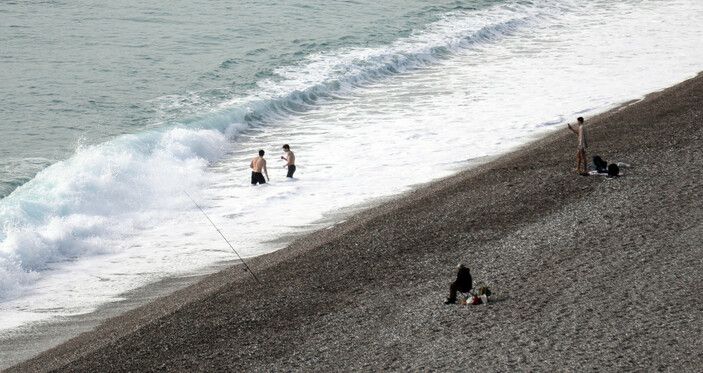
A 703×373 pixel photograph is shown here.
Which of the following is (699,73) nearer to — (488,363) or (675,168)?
(675,168)

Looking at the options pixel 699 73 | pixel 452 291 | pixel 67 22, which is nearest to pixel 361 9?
pixel 67 22

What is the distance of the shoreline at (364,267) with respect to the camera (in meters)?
15.6

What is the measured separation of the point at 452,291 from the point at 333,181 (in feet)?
31.1

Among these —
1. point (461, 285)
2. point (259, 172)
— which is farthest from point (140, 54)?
point (461, 285)

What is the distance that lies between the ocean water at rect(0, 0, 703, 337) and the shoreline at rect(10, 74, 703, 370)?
55.6 inches

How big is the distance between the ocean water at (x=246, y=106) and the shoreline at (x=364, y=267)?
4.63 feet

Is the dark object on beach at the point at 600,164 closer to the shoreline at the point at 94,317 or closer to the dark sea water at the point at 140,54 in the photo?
the shoreline at the point at 94,317

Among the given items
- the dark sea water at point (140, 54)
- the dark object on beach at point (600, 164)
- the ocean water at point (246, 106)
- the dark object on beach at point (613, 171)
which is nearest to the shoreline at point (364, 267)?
the dark object on beach at point (613, 171)

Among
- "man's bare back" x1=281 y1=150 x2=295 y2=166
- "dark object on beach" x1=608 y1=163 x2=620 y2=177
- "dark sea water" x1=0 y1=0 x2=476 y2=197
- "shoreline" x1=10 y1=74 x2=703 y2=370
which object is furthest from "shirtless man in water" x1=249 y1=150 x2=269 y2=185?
"dark object on beach" x1=608 y1=163 x2=620 y2=177

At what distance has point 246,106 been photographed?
32.7m

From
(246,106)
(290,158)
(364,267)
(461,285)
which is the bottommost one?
(246,106)

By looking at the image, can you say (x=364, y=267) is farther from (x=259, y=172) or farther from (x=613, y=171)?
(x=259, y=172)

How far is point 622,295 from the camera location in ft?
52.1

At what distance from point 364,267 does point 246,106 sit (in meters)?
15.4
